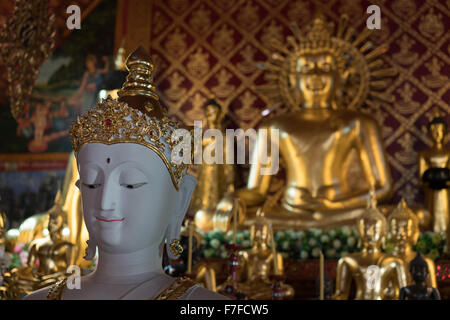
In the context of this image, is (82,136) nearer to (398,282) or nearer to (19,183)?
(398,282)

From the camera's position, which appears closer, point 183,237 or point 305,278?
point 183,237

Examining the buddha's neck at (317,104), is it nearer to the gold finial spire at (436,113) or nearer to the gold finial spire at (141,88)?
the gold finial spire at (436,113)

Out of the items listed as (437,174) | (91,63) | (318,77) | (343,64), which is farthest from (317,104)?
(91,63)

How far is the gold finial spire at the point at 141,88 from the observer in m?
1.60

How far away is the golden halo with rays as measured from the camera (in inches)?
193

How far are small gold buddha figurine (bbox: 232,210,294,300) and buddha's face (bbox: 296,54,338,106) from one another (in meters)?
1.83

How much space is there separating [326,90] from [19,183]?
8.81ft

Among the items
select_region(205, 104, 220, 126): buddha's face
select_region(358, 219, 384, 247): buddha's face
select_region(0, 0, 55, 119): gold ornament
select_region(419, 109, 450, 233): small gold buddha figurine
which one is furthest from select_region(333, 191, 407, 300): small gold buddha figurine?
select_region(0, 0, 55, 119): gold ornament

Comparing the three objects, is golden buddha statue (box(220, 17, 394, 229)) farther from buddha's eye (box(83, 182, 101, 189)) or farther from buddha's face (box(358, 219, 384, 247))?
buddha's eye (box(83, 182, 101, 189))

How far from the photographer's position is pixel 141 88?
5.41 ft

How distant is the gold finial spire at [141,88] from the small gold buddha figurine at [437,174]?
10.1 feet
